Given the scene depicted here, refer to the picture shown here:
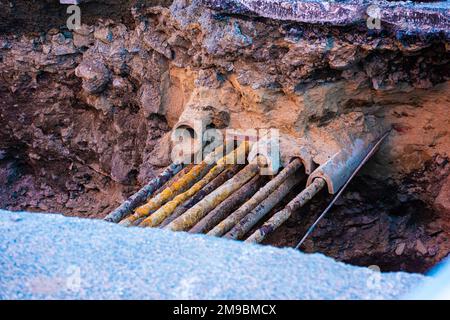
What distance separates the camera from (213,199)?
160 inches

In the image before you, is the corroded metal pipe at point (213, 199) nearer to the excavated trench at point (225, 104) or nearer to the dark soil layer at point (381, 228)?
the excavated trench at point (225, 104)

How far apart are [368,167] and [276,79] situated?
3.25 feet

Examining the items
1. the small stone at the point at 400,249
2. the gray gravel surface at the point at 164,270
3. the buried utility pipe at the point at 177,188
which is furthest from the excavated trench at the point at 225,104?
the gray gravel surface at the point at 164,270

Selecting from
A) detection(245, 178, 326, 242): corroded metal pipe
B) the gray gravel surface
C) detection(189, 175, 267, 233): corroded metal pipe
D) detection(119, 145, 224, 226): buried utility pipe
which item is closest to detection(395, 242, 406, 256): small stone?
detection(245, 178, 326, 242): corroded metal pipe

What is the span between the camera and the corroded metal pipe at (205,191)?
13.0 feet

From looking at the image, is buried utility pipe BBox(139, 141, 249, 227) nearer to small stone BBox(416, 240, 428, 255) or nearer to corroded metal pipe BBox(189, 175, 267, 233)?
corroded metal pipe BBox(189, 175, 267, 233)

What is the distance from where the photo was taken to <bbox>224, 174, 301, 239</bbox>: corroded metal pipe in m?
3.86

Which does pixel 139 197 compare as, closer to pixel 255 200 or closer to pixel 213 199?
pixel 213 199

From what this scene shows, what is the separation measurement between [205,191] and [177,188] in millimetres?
174

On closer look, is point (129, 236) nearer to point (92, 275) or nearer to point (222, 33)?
point (92, 275)

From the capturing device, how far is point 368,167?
4836 mm

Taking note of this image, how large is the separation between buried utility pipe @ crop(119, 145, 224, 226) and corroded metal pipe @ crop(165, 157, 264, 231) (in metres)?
0.23

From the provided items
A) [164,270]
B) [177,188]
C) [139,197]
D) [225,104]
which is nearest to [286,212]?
[177,188]
